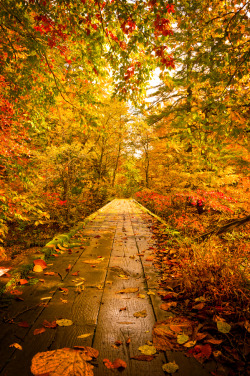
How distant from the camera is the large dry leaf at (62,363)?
1.14m

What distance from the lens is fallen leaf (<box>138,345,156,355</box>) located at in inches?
51.7

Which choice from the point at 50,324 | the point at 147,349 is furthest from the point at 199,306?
the point at 50,324

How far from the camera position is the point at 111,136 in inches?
601

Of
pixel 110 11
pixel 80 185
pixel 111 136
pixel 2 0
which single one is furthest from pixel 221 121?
pixel 111 136

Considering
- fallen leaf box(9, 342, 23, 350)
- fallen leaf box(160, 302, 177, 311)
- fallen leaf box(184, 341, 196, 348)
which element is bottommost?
fallen leaf box(160, 302, 177, 311)

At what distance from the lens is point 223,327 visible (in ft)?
5.00

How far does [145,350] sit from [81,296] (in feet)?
2.93

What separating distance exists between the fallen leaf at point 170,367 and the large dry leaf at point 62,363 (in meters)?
0.45

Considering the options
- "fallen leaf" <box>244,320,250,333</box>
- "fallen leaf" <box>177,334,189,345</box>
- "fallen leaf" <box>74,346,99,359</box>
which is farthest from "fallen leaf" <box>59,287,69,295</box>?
"fallen leaf" <box>244,320,250,333</box>

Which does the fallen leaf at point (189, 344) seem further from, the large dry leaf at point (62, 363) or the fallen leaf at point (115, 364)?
the large dry leaf at point (62, 363)

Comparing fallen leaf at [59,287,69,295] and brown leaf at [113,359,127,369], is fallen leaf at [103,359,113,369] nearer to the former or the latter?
brown leaf at [113,359,127,369]

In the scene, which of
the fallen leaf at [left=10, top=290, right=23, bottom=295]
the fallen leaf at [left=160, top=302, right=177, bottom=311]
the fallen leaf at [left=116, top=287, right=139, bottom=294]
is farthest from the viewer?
the fallen leaf at [left=116, top=287, right=139, bottom=294]

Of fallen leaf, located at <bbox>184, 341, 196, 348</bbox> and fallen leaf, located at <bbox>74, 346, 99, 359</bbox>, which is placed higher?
fallen leaf, located at <bbox>184, 341, 196, 348</bbox>

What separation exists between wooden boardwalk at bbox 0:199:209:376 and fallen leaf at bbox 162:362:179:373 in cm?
2
